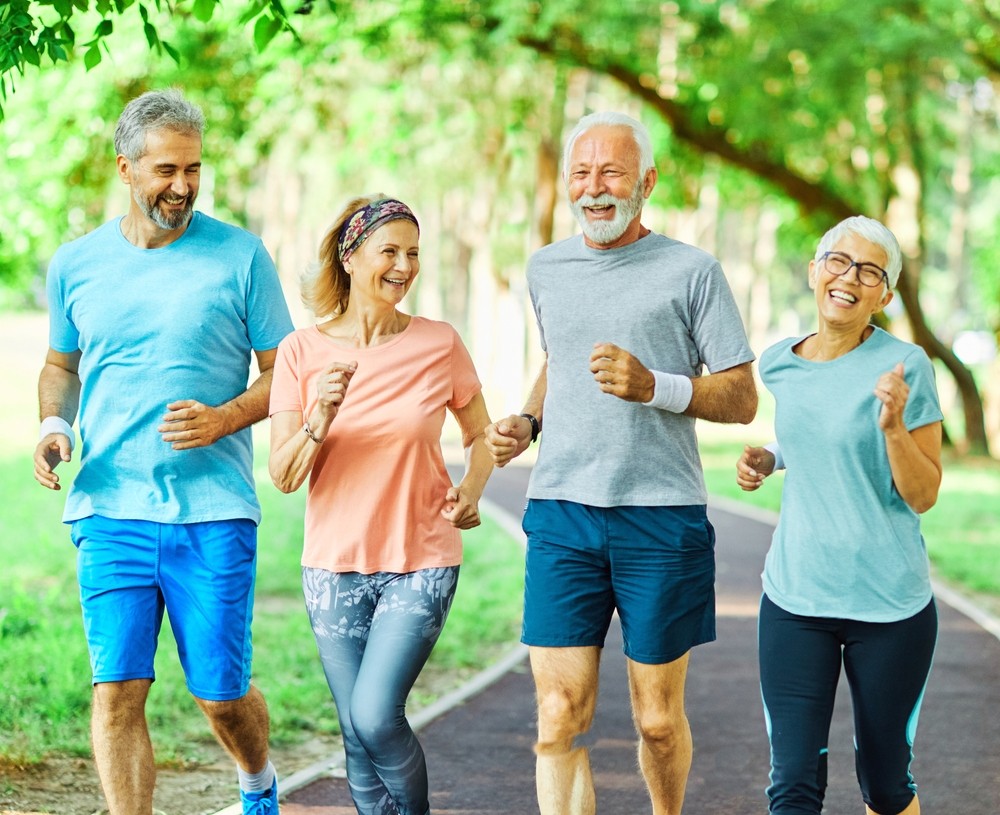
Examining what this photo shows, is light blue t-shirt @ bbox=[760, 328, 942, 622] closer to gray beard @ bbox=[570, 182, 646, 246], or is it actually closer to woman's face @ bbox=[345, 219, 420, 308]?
gray beard @ bbox=[570, 182, 646, 246]

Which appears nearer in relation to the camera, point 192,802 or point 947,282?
point 192,802

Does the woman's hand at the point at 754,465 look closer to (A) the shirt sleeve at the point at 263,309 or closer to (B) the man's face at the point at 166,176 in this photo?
(A) the shirt sleeve at the point at 263,309

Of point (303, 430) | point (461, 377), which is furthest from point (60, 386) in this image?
point (461, 377)

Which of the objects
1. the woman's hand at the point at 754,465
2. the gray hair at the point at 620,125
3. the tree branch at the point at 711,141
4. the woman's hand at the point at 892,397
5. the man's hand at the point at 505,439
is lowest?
the woman's hand at the point at 754,465

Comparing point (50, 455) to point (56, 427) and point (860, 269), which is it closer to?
point (56, 427)

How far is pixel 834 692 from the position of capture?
4422 millimetres

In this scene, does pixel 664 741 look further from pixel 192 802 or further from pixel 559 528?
pixel 192 802

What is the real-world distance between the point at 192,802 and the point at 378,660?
2062 millimetres

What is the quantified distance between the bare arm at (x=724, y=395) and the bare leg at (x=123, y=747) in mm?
1943

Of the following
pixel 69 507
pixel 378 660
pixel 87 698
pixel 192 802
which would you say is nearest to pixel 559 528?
pixel 378 660

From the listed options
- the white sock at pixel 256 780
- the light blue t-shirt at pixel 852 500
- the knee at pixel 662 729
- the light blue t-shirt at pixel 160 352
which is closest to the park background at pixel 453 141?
the light blue t-shirt at pixel 160 352

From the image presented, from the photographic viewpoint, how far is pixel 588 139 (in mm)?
4785

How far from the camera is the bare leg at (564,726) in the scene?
15.7ft

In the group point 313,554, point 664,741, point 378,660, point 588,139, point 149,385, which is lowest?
point 664,741
